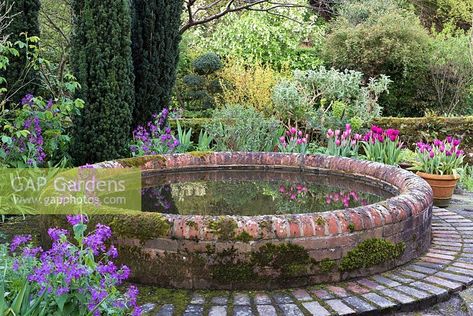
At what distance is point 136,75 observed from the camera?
254 inches

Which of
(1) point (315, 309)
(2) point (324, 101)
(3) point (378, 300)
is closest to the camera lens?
(1) point (315, 309)

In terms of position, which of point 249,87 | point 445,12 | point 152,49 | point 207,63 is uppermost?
point 445,12

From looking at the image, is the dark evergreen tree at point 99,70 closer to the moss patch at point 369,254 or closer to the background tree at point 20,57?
the background tree at point 20,57

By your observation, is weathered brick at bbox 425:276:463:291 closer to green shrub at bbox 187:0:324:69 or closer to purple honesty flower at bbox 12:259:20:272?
purple honesty flower at bbox 12:259:20:272

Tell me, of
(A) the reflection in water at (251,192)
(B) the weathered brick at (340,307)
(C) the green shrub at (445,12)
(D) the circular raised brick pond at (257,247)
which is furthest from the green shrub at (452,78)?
(B) the weathered brick at (340,307)

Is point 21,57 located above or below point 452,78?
below

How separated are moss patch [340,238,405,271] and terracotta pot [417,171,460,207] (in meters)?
2.45

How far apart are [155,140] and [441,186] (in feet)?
10.6

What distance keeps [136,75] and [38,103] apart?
2.03 meters

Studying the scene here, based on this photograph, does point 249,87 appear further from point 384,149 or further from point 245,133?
point 384,149

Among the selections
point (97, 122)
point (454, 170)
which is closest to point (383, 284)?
point (454, 170)

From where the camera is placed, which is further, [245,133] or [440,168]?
[245,133]

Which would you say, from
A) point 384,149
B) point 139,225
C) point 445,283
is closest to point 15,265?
point 139,225

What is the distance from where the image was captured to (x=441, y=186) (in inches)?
204
